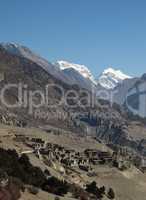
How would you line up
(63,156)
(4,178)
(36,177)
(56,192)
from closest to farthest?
(4,178) < (56,192) < (36,177) < (63,156)

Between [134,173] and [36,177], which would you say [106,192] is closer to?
[36,177]

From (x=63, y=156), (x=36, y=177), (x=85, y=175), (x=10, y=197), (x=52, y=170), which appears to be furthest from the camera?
(x=63, y=156)

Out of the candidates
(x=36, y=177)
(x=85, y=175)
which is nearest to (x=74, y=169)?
(x=85, y=175)

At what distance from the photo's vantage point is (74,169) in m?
81.0

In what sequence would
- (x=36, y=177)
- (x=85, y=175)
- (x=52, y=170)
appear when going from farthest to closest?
(x=85, y=175) → (x=52, y=170) → (x=36, y=177)

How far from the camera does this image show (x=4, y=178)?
36.9 m

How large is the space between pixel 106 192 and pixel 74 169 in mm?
15832

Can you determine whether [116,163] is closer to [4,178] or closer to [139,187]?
[139,187]

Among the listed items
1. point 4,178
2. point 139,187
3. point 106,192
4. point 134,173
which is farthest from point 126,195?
point 4,178

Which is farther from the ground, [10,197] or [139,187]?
[10,197]

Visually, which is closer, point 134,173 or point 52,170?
point 52,170

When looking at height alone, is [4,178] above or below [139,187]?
above

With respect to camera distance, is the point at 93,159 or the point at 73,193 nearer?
the point at 73,193

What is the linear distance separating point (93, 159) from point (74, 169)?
17.8 m
